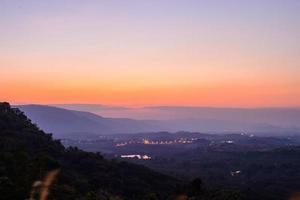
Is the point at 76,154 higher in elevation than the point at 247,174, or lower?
higher

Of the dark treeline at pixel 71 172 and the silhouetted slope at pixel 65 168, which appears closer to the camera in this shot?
the dark treeline at pixel 71 172

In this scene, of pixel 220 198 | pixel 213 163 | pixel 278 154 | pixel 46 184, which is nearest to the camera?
pixel 46 184

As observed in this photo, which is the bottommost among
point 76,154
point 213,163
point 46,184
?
point 213,163

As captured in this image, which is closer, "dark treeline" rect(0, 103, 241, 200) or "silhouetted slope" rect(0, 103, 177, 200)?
"dark treeline" rect(0, 103, 241, 200)

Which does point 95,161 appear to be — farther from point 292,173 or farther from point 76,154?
point 292,173

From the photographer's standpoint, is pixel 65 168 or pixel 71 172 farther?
pixel 65 168

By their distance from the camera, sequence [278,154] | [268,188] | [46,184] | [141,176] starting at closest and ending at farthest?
[46,184]
[141,176]
[268,188]
[278,154]

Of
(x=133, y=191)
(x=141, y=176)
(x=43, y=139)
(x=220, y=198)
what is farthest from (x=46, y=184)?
(x=43, y=139)

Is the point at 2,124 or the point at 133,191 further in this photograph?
the point at 2,124
